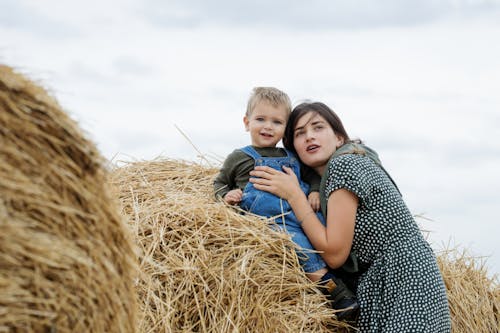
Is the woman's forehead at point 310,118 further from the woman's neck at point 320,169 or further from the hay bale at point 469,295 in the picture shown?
the hay bale at point 469,295

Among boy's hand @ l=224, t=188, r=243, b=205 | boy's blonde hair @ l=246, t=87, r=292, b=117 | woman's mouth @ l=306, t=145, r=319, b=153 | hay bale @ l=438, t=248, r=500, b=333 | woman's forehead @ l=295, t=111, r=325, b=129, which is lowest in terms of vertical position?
hay bale @ l=438, t=248, r=500, b=333

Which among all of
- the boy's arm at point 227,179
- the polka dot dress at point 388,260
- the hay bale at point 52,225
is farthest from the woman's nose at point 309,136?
the hay bale at point 52,225

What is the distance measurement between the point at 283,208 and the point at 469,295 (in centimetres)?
155

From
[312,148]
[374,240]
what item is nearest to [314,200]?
[312,148]

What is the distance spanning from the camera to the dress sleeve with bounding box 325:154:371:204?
349cm

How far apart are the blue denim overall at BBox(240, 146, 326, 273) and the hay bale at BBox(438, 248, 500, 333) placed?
121 cm

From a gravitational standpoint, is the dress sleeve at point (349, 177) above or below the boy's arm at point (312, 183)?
above

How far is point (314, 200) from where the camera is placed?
376 centimetres

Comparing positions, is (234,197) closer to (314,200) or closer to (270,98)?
(314,200)

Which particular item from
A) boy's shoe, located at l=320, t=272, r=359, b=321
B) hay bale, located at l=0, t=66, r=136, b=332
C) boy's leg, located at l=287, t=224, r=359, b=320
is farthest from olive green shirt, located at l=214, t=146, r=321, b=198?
hay bale, located at l=0, t=66, r=136, b=332

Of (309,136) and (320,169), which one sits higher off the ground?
(309,136)

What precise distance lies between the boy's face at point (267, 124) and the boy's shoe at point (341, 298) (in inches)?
35.2

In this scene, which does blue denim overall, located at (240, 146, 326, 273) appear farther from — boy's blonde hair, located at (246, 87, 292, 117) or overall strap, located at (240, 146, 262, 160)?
boy's blonde hair, located at (246, 87, 292, 117)

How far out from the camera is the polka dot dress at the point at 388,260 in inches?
136
